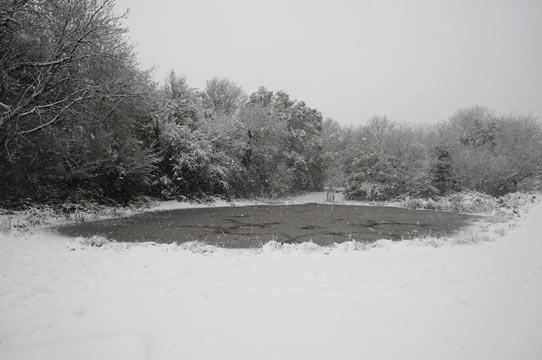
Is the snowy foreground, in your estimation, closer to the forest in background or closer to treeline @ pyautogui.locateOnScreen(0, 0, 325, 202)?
treeline @ pyautogui.locateOnScreen(0, 0, 325, 202)

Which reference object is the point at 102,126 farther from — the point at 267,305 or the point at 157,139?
the point at 267,305

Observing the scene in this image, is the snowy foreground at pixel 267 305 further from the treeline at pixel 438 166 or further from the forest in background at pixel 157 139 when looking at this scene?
the treeline at pixel 438 166

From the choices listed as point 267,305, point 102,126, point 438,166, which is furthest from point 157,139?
point 438,166

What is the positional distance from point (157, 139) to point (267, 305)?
1692 cm

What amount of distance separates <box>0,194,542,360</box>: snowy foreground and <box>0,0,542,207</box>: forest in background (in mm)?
5497

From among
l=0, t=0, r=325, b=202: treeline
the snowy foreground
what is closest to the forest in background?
l=0, t=0, r=325, b=202: treeline

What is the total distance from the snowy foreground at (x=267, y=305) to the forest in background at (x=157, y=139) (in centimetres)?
550

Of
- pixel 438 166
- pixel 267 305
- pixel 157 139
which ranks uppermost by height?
pixel 157 139

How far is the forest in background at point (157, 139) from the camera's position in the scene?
8.55 metres

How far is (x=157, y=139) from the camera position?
18172mm

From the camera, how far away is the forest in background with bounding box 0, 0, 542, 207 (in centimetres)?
855

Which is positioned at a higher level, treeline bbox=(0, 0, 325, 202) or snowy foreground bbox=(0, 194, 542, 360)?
treeline bbox=(0, 0, 325, 202)

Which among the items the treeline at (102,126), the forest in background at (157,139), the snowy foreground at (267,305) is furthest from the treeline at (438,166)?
the snowy foreground at (267,305)

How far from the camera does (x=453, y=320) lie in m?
3.14
